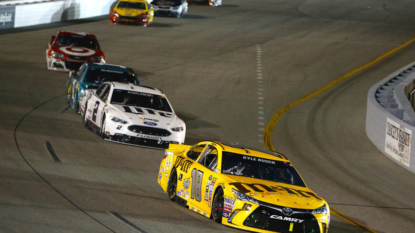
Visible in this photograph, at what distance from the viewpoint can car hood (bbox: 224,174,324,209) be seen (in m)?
9.29

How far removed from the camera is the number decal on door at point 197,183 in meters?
10.3

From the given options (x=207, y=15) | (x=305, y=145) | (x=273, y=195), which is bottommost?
(x=207, y=15)

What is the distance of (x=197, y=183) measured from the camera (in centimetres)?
1045

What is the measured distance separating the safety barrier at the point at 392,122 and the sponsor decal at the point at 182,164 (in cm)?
631

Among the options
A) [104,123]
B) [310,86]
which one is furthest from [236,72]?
[104,123]

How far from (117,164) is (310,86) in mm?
14374

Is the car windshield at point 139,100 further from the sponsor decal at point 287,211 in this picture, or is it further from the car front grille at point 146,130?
the sponsor decal at point 287,211

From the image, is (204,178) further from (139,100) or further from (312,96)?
(312,96)

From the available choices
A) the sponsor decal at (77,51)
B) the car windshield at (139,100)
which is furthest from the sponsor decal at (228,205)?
the sponsor decal at (77,51)

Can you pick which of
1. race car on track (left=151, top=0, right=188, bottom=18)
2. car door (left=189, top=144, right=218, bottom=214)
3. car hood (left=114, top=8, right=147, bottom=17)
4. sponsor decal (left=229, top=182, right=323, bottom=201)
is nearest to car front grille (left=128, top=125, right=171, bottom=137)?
car door (left=189, top=144, right=218, bottom=214)

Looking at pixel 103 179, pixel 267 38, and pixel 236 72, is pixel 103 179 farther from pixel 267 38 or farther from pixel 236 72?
pixel 267 38

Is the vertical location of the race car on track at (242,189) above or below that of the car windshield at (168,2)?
above

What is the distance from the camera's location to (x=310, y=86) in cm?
2656

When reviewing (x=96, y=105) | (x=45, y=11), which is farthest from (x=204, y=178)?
(x=45, y=11)
